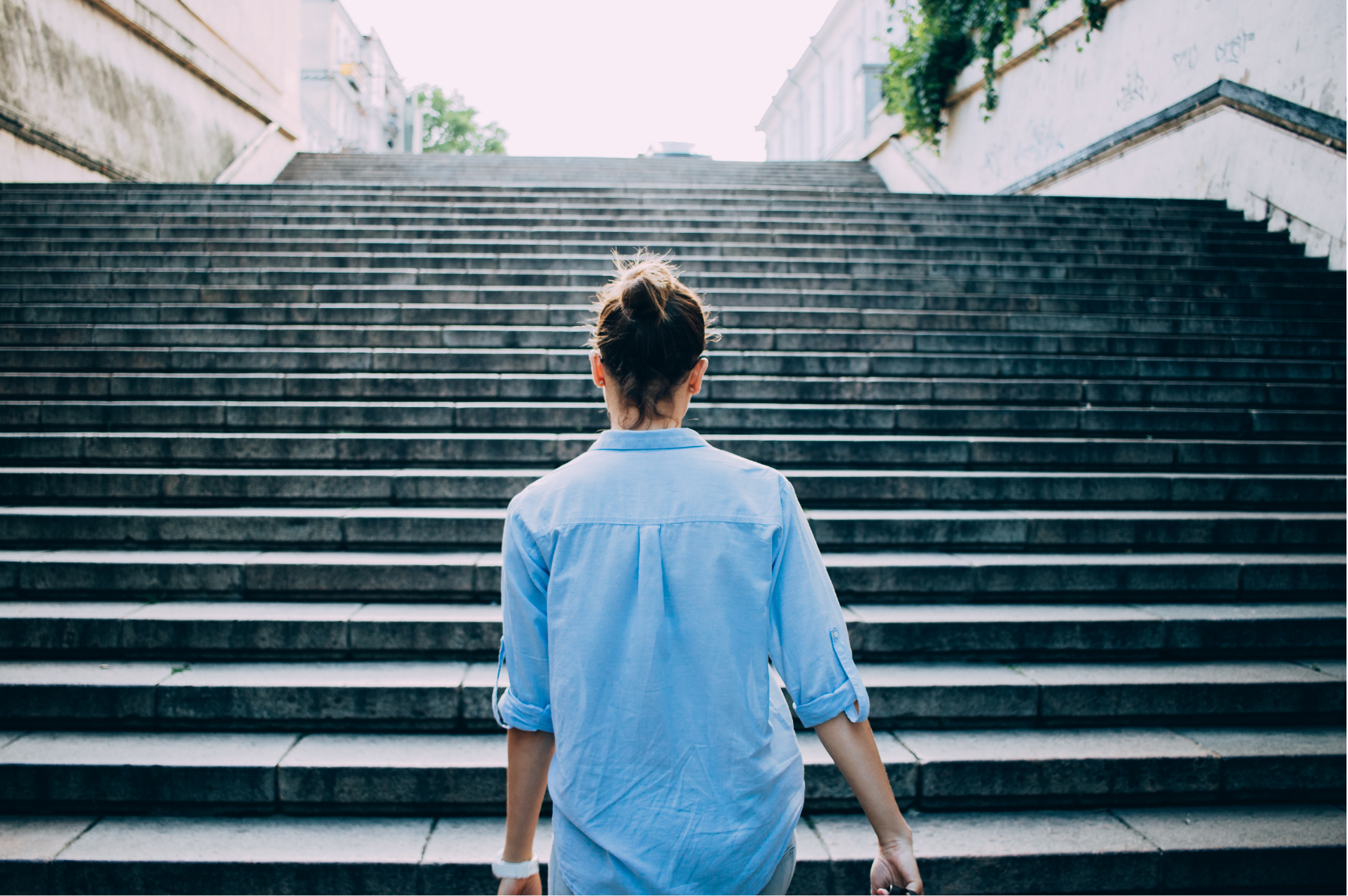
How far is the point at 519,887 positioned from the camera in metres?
1.14

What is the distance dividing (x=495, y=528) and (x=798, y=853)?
2.10 metres

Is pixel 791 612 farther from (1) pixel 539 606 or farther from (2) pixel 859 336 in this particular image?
(2) pixel 859 336

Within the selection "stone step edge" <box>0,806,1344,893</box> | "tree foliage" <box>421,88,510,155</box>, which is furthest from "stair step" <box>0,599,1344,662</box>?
"tree foliage" <box>421,88,510,155</box>

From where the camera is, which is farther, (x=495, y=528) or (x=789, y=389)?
(x=789, y=389)

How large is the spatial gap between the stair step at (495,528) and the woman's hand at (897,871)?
2.74 m

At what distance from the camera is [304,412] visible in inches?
176

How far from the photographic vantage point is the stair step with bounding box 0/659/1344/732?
2.87m

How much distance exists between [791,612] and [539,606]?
1.24 feet

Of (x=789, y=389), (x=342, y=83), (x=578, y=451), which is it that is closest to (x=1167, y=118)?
(x=789, y=389)

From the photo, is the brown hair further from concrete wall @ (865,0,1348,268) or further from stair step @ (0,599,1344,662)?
concrete wall @ (865,0,1348,268)

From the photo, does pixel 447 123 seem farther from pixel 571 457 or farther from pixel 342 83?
pixel 571 457

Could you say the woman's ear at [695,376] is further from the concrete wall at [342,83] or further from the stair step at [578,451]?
the concrete wall at [342,83]

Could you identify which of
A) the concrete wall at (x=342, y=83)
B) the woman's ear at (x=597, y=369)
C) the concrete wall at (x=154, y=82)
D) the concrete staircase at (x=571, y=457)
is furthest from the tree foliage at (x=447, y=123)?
the woman's ear at (x=597, y=369)

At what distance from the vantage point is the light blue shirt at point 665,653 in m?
1.02
